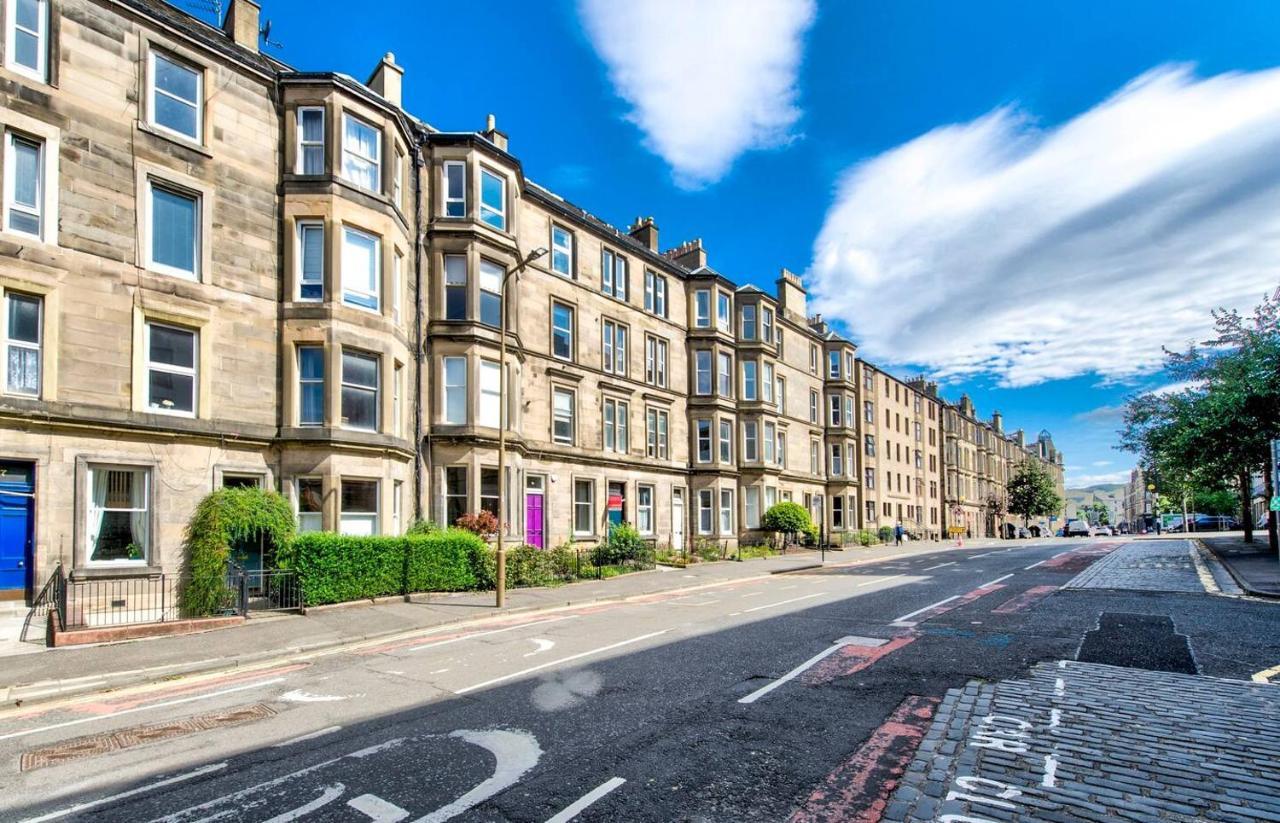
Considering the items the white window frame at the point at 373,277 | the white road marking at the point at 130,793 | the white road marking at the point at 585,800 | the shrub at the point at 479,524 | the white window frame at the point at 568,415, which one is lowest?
the white road marking at the point at 130,793

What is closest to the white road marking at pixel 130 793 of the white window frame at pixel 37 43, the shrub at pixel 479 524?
the shrub at pixel 479 524

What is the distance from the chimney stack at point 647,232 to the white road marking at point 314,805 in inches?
1359

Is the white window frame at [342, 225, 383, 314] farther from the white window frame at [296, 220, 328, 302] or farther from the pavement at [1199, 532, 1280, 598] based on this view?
the pavement at [1199, 532, 1280, 598]

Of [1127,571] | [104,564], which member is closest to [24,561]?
[104,564]

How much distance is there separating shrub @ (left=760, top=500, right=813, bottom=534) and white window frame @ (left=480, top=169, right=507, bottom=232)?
2240cm

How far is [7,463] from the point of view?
44.3 ft

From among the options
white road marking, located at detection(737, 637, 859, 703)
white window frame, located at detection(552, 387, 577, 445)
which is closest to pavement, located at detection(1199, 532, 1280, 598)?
white road marking, located at detection(737, 637, 859, 703)

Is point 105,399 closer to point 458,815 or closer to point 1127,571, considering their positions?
point 458,815

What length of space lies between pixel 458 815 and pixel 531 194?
83.7 feet

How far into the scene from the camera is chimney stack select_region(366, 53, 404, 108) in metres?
22.9

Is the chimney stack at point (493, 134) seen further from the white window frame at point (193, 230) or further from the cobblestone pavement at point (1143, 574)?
the cobblestone pavement at point (1143, 574)

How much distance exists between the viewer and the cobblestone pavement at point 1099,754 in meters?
4.76

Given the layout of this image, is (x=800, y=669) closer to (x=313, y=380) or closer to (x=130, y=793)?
(x=130, y=793)

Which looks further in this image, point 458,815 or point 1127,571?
point 1127,571
